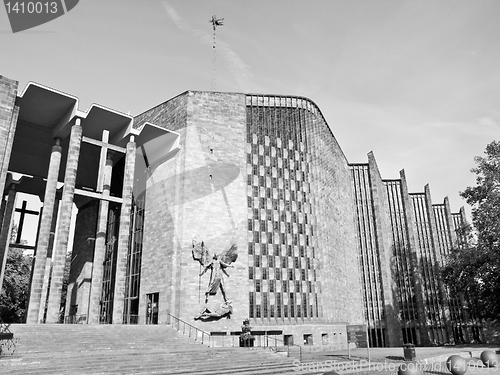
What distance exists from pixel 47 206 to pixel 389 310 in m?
49.1

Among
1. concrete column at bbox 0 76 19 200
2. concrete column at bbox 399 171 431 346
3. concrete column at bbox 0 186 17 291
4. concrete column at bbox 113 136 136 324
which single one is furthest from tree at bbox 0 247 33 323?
concrete column at bbox 399 171 431 346

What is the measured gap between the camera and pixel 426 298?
216ft

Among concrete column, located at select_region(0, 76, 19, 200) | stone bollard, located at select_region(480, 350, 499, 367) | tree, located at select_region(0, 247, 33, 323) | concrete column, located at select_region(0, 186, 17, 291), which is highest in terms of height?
concrete column, located at select_region(0, 76, 19, 200)

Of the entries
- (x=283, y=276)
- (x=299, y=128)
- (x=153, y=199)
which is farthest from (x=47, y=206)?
(x=299, y=128)

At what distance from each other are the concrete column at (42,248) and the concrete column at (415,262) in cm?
5482

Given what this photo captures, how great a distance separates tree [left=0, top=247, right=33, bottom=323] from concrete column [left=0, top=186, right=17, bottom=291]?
6432 mm

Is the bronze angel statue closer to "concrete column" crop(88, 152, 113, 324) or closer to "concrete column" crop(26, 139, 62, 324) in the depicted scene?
"concrete column" crop(88, 152, 113, 324)

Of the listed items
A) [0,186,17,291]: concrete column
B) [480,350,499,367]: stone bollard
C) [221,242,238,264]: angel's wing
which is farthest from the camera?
[0,186,17,291]: concrete column

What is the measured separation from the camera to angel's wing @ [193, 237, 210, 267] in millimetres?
32219

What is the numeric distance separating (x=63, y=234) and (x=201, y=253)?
34.4ft

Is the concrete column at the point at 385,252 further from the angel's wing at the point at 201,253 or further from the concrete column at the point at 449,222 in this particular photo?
the angel's wing at the point at 201,253

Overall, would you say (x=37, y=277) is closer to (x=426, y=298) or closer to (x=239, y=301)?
(x=239, y=301)

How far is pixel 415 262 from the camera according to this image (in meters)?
66.2

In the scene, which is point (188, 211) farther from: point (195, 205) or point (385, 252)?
point (385, 252)
